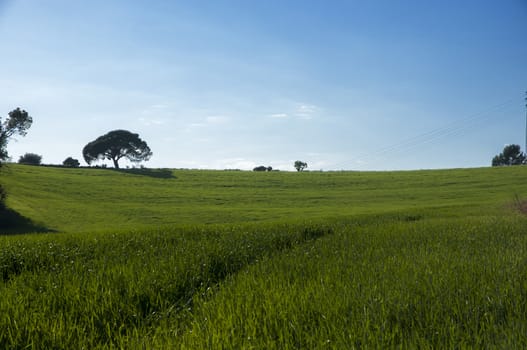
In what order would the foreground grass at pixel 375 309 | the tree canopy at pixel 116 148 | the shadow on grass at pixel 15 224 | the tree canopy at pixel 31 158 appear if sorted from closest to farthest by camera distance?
the foreground grass at pixel 375 309
the shadow on grass at pixel 15 224
the tree canopy at pixel 116 148
the tree canopy at pixel 31 158

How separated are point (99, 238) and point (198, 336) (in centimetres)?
800

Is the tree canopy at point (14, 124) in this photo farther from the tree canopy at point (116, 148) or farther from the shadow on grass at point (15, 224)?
the tree canopy at point (116, 148)

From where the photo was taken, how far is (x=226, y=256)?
24.2ft

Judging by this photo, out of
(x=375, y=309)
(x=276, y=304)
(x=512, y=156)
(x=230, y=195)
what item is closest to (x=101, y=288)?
(x=276, y=304)

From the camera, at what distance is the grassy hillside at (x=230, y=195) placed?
34656 mm

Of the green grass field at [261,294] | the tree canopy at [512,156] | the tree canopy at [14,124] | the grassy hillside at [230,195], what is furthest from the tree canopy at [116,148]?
the tree canopy at [512,156]

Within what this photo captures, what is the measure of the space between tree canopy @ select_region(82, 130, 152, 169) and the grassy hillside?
19.3m

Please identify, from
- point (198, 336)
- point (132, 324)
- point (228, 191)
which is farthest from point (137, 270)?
point (228, 191)

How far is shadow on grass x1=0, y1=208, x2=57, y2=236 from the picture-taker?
30.2 meters

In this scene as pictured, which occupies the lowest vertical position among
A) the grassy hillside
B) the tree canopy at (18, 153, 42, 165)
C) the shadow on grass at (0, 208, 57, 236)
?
the shadow on grass at (0, 208, 57, 236)

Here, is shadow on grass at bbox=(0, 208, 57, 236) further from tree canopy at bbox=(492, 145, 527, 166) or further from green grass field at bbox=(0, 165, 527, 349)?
tree canopy at bbox=(492, 145, 527, 166)

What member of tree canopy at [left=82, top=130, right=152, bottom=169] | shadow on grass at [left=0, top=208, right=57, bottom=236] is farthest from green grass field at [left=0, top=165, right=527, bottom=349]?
tree canopy at [left=82, top=130, right=152, bottom=169]

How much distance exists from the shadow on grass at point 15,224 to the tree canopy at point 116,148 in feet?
166

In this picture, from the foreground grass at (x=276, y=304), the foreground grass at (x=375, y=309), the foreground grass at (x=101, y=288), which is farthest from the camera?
the foreground grass at (x=101, y=288)
